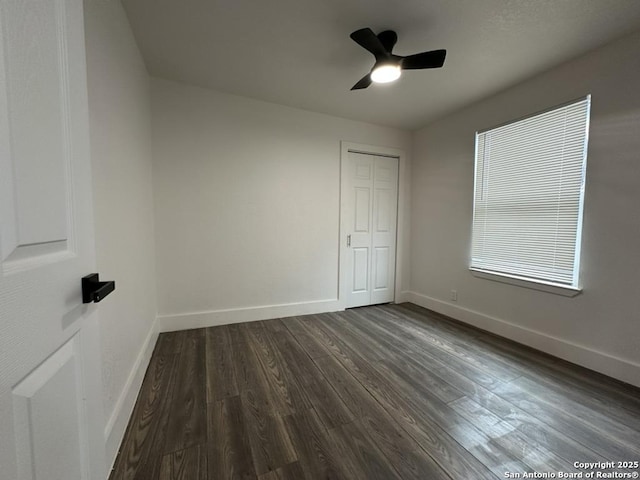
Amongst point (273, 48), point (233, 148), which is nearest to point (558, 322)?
point (273, 48)

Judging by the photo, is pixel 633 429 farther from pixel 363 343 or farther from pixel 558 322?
pixel 363 343

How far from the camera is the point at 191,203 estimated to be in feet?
8.72

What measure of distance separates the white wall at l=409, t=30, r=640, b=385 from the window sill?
0.05 meters

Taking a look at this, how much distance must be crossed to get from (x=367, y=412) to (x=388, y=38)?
264cm

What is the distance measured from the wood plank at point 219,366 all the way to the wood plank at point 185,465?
370mm

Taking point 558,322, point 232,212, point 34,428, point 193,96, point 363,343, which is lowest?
point 363,343

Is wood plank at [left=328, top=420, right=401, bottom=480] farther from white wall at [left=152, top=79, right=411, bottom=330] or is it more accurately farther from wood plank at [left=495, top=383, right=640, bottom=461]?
white wall at [left=152, top=79, right=411, bottom=330]

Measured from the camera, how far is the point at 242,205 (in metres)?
2.87

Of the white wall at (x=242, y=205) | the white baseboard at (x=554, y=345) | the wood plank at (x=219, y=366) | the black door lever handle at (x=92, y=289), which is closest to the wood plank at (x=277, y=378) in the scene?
the wood plank at (x=219, y=366)

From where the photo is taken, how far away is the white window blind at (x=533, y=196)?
2.14 meters

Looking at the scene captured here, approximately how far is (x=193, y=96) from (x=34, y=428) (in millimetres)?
2945

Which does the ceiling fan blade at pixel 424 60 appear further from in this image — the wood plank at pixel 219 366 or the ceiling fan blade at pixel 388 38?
the wood plank at pixel 219 366

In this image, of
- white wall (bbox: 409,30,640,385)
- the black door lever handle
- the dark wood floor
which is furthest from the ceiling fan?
the dark wood floor

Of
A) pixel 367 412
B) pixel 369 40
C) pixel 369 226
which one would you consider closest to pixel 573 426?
pixel 367 412
